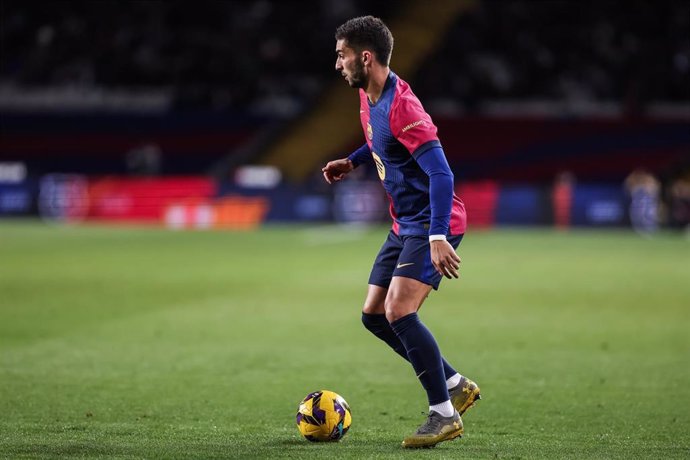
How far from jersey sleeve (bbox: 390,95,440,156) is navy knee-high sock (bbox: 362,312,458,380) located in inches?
44.7

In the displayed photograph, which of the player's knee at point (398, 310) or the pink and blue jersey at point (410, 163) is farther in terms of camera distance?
the player's knee at point (398, 310)

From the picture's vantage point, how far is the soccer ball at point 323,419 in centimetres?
638

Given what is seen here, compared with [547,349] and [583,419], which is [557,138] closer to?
[547,349]

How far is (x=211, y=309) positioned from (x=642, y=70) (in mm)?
26707

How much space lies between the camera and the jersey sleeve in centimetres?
619

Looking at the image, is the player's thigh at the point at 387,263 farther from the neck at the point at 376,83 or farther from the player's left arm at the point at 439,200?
the neck at the point at 376,83

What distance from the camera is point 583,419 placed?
7.26 metres

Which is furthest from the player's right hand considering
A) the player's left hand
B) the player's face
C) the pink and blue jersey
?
the player's left hand

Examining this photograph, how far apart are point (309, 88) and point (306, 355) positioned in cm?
3071

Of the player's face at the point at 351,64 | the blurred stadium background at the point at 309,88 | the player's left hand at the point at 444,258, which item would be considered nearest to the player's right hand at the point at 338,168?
the player's face at the point at 351,64

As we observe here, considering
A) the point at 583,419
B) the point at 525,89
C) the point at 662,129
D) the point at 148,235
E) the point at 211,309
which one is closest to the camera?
the point at 583,419

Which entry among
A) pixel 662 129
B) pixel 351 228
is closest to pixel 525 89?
pixel 662 129

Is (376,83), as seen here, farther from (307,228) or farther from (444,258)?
(307,228)

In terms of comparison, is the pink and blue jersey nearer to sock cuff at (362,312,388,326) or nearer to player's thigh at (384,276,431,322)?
player's thigh at (384,276,431,322)
